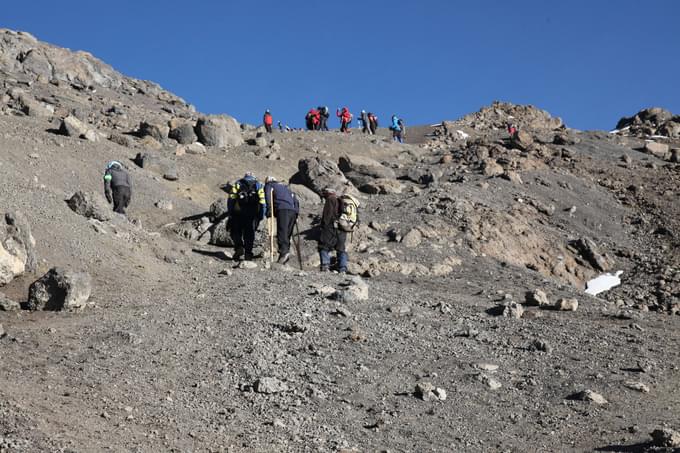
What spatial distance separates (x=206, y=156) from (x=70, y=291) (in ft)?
57.6

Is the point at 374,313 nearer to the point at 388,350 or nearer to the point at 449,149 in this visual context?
the point at 388,350

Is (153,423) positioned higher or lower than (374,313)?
lower

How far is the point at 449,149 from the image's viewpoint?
35.9 metres

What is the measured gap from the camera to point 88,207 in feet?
46.7

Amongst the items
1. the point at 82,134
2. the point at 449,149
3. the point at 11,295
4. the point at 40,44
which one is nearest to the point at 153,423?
the point at 11,295

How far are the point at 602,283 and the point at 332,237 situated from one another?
8.45 m

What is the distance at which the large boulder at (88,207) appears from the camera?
14.2 m

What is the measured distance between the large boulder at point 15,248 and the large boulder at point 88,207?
3.21 meters

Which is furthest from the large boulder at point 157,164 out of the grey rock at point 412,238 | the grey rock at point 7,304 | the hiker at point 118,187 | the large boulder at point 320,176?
the grey rock at point 7,304

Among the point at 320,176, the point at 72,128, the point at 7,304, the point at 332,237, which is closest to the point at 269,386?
the point at 7,304

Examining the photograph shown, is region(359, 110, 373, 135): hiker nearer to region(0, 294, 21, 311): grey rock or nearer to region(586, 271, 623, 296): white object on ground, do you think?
region(586, 271, 623, 296): white object on ground

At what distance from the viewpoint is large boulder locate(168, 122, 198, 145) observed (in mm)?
28234

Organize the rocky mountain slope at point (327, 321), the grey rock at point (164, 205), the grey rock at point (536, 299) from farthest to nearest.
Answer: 1. the grey rock at point (164, 205)
2. the grey rock at point (536, 299)
3. the rocky mountain slope at point (327, 321)

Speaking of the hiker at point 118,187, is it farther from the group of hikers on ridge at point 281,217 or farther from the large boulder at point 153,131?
the large boulder at point 153,131
